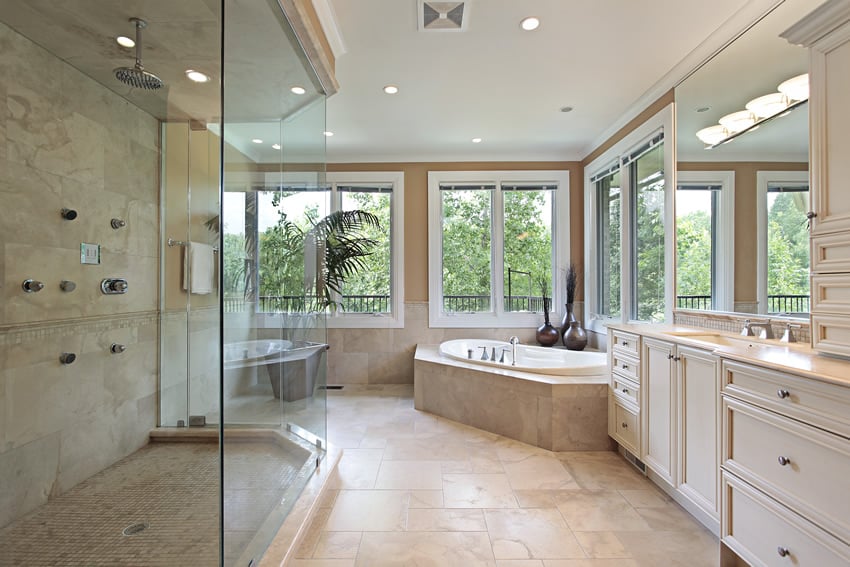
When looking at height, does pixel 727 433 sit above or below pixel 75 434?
above

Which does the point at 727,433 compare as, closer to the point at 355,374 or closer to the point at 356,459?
the point at 356,459

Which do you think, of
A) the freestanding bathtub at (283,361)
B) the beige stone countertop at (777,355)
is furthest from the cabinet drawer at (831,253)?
the freestanding bathtub at (283,361)

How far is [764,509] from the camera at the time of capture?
1.36m

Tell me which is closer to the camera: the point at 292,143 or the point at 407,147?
the point at 292,143

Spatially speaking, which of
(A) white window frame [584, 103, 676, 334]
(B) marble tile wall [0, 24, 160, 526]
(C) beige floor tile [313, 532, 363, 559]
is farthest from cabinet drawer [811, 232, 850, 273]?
(B) marble tile wall [0, 24, 160, 526]

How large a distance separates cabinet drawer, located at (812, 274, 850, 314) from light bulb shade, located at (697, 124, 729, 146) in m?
1.10

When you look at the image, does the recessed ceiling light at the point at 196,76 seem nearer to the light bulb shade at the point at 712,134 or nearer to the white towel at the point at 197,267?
the white towel at the point at 197,267

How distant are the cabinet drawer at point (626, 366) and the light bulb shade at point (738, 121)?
4.60 ft

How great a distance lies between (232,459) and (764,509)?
76.6 inches

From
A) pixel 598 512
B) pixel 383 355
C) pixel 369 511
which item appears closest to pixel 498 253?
pixel 383 355

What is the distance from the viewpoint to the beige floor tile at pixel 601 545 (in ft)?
A: 5.38

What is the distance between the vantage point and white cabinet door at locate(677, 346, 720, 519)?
166 centimetres

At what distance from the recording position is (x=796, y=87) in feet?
5.68

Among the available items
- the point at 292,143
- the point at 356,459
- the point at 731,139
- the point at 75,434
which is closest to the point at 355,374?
the point at 356,459
